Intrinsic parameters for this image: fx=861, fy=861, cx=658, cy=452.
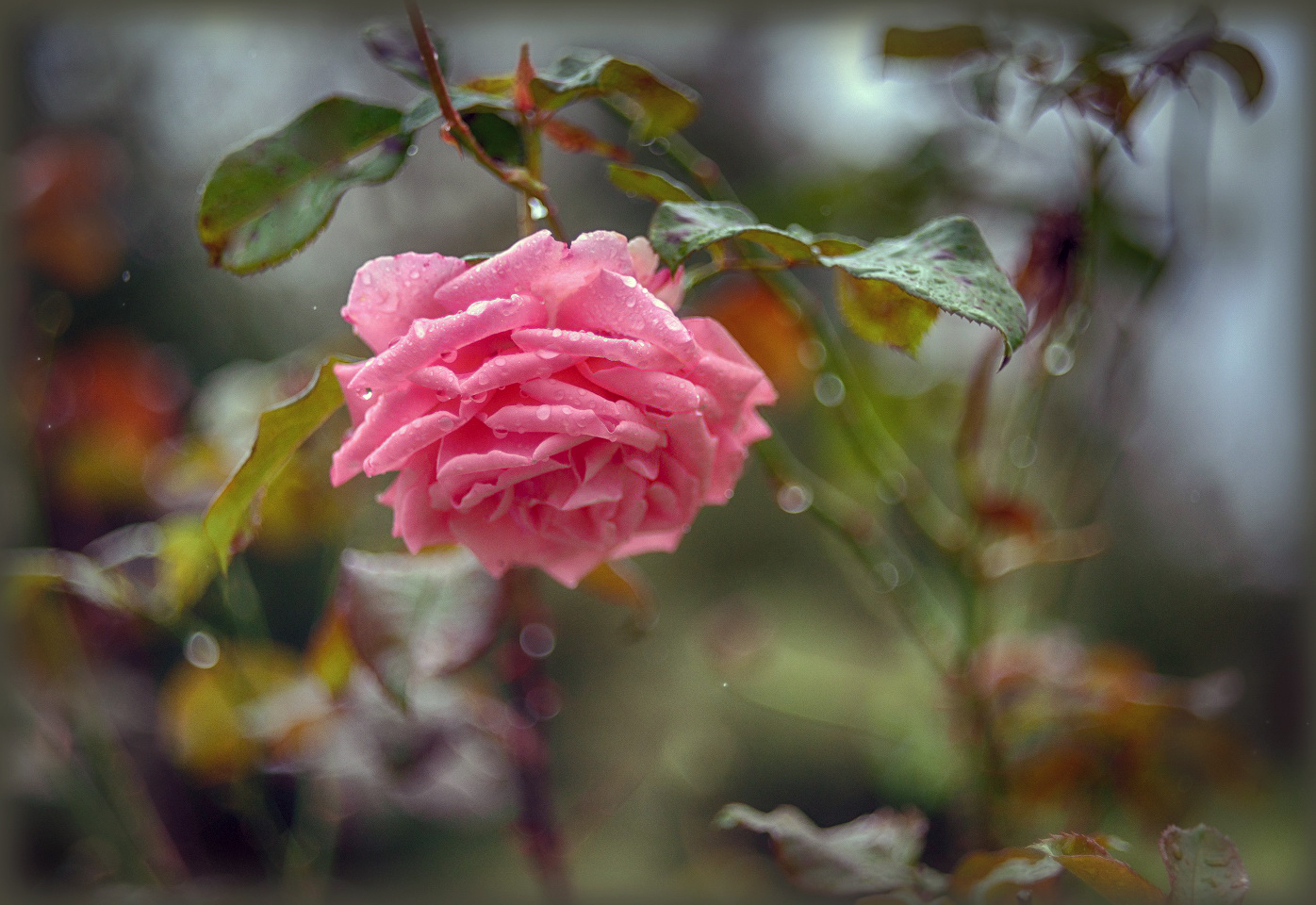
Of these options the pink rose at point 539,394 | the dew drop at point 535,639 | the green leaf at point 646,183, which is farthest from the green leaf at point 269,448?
the dew drop at point 535,639

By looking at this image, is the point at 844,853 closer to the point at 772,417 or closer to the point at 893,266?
the point at 893,266

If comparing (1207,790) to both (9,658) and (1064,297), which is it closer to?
(1064,297)

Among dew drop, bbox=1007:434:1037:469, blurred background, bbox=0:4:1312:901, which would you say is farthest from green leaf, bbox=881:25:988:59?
dew drop, bbox=1007:434:1037:469

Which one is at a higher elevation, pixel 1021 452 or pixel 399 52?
pixel 399 52

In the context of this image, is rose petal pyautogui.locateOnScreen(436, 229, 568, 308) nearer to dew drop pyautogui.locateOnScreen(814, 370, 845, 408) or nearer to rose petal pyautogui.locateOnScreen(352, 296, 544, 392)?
rose petal pyautogui.locateOnScreen(352, 296, 544, 392)

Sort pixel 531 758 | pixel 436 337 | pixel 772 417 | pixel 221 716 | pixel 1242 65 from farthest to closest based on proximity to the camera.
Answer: pixel 772 417 → pixel 221 716 → pixel 531 758 → pixel 1242 65 → pixel 436 337

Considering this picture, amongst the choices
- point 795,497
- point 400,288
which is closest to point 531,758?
point 795,497
